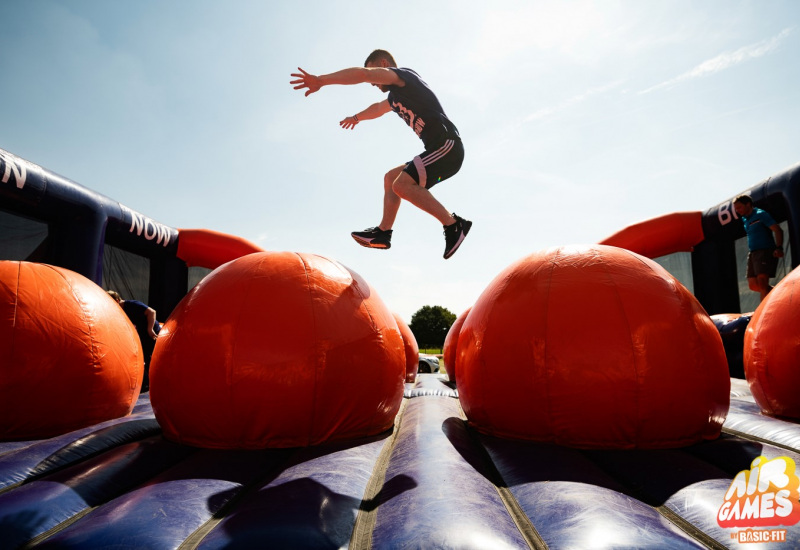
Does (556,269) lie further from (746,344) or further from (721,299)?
(721,299)

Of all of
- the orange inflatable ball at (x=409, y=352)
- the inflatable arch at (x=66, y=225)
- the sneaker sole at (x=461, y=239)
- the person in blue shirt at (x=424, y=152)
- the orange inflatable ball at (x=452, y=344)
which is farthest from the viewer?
the orange inflatable ball at (x=409, y=352)

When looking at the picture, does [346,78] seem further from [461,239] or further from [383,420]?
[383,420]

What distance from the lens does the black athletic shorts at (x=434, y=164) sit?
2840mm

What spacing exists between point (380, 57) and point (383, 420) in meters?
2.33

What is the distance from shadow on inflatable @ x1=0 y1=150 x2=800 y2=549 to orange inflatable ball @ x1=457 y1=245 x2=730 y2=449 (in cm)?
1

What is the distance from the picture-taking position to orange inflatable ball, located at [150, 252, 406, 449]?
222cm

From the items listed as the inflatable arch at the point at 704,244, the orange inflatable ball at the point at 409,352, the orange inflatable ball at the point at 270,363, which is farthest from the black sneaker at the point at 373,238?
the inflatable arch at the point at 704,244

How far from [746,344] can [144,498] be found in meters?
3.46

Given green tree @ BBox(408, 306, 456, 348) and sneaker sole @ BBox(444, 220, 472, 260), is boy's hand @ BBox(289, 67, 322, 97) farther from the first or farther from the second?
green tree @ BBox(408, 306, 456, 348)

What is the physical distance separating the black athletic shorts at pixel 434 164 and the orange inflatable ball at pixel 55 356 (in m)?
2.25

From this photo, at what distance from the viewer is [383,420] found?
262cm

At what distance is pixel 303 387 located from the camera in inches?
88.0

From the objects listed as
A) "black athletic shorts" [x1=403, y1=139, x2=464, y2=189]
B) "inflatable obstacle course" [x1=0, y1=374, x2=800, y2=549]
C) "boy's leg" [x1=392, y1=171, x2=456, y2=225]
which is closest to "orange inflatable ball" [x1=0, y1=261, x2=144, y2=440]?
"inflatable obstacle course" [x1=0, y1=374, x2=800, y2=549]

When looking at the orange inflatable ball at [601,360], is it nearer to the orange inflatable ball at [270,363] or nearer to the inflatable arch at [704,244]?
the orange inflatable ball at [270,363]
